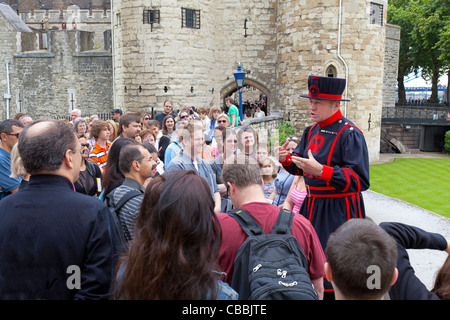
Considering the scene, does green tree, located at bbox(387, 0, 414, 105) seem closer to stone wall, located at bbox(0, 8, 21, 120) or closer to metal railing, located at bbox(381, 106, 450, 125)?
metal railing, located at bbox(381, 106, 450, 125)

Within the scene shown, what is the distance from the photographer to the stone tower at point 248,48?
17.2m

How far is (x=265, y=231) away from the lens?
2529mm

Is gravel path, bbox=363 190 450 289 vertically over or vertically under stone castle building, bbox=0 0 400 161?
under

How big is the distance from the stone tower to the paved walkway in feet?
24.4

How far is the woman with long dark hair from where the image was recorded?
187 cm

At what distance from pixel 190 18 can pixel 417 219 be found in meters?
12.2

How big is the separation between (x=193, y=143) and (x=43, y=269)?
2.89 m

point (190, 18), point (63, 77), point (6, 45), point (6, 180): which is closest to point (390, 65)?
point (190, 18)

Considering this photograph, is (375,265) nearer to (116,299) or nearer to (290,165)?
(116,299)

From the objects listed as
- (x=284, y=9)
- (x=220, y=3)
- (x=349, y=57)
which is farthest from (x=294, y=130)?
(x=220, y=3)

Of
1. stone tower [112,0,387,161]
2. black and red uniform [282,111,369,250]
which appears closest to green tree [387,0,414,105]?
stone tower [112,0,387,161]

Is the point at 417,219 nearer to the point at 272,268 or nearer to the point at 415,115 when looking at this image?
the point at 272,268

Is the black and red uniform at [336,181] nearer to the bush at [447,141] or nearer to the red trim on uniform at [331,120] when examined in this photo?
the red trim on uniform at [331,120]

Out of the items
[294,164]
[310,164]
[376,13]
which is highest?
[376,13]
